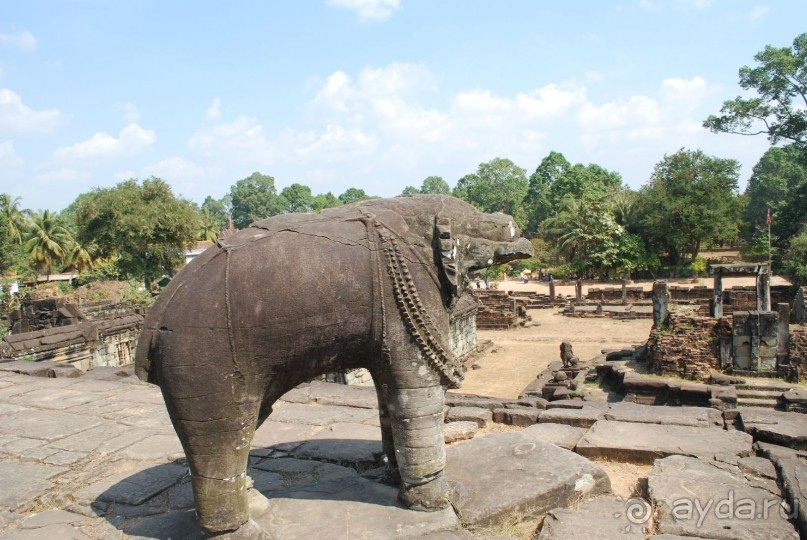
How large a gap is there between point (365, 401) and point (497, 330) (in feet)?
56.7

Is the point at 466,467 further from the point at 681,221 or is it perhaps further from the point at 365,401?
the point at 681,221

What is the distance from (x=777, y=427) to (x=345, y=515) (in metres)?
4.21

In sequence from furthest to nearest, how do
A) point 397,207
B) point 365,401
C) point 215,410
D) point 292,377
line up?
1. point 365,401
2. point 397,207
3. point 292,377
4. point 215,410

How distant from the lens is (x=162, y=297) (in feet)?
10.3

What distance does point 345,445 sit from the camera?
5.47 meters

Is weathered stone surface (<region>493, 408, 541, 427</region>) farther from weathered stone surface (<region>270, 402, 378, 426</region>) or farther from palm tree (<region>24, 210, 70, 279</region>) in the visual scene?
palm tree (<region>24, 210, 70, 279</region>)

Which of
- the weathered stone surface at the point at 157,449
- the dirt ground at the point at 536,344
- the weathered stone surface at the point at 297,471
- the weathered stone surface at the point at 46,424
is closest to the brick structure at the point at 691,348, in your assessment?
the dirt ground at the point at 536,344

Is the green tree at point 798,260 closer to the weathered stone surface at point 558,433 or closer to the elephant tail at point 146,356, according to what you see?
→ the weathered stone surface at point 558,433

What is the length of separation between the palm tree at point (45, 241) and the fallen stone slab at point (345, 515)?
38.3 meters

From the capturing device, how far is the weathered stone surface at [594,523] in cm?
341

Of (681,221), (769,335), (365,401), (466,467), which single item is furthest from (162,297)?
(681,221)

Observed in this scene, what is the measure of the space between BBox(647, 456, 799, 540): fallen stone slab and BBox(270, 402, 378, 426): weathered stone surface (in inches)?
128

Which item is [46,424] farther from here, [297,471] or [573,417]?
[573,417]

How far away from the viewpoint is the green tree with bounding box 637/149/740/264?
34406mm
